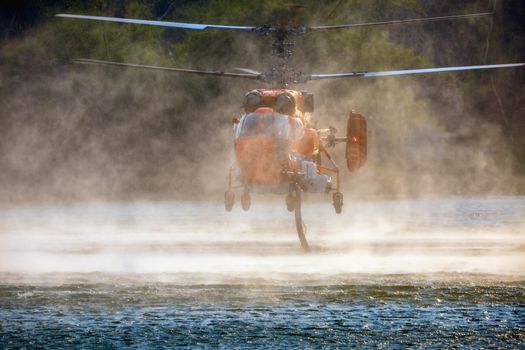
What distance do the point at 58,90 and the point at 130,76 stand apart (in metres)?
5.18

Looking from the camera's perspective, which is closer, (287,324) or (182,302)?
(287,324)

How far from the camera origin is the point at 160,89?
77.2 m

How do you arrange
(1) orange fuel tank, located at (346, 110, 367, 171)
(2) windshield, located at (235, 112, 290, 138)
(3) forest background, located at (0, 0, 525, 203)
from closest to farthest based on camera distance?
(2) windshield, located at (235, 112, 290, 138), (1) orange fuel tank, located at (346, 110, 367, 171), (3) forest background, located at (0, 0, 525, 203)

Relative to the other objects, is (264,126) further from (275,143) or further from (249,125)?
(275,143)

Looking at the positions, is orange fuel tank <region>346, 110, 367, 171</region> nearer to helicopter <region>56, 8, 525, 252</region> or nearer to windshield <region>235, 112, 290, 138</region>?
helicopter <region>56, 8, 525, 252</region>

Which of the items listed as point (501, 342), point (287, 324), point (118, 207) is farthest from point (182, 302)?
point (118, 207)

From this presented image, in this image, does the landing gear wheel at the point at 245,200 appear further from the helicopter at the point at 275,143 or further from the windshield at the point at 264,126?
the windshield at the point at 264,126

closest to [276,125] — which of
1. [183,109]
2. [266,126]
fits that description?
[266,126]

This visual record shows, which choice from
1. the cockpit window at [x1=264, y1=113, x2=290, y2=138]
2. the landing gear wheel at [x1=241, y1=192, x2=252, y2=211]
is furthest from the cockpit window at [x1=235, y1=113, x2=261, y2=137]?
the landing gear wheel at [x1=241, y1=192, x2=252, y2=211]

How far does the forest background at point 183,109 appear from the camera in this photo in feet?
244

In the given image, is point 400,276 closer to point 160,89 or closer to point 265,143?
point 265,143

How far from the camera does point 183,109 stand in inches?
3031

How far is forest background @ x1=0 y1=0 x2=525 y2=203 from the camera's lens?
74.3 m

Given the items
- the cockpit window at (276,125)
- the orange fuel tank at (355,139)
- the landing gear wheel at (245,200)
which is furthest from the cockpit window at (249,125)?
the orange fuel tank at (355,139)
